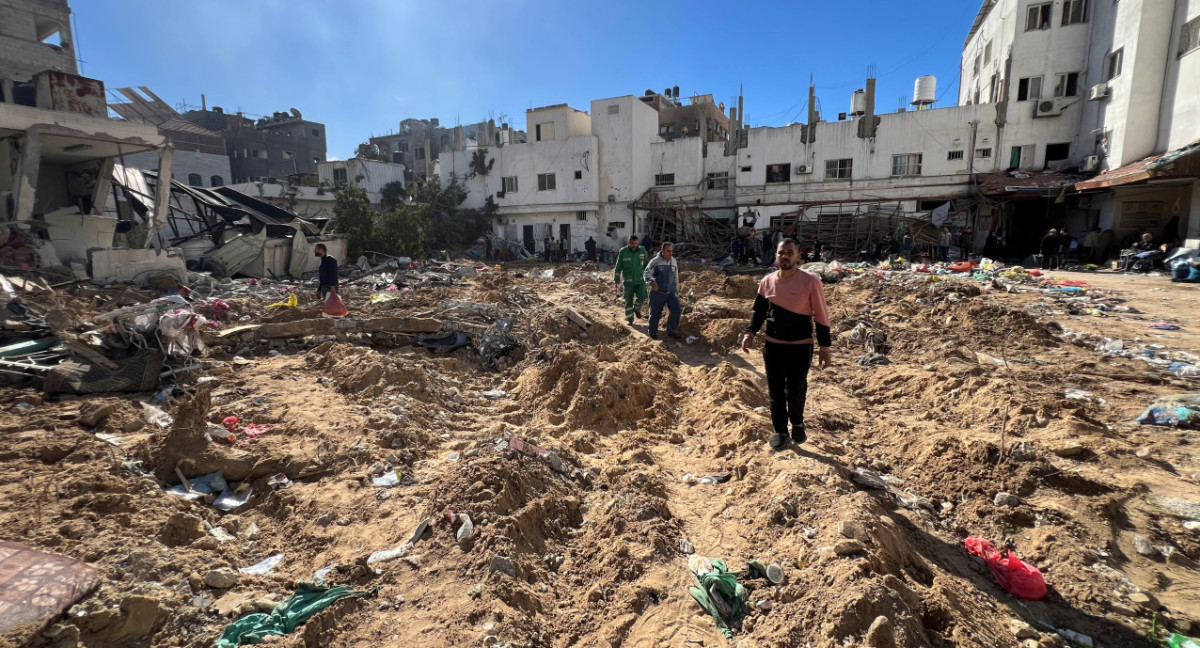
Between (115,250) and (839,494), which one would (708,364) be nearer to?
(839,494)

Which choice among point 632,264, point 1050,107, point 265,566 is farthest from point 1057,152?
point 265,566

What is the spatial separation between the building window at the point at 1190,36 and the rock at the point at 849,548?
65.2 feet

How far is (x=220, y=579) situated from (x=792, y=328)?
370 cm

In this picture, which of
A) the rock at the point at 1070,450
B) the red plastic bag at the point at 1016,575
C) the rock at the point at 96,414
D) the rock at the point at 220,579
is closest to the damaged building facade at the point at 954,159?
the rock at the point at 1070,450

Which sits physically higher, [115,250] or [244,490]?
[115,250]

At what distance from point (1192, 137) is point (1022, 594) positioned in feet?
61.4

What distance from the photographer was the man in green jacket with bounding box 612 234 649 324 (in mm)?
8758

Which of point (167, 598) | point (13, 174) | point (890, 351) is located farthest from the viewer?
point (13, 174)

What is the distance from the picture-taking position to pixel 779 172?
24.0 m

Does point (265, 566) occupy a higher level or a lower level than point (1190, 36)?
lower

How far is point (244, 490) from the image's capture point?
3822mm

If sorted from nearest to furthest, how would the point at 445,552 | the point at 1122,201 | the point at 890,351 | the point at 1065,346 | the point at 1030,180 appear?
1. the point at 445,552
2. the point at 1065,346
3. the point at 890,351
4. the point at 1122,201
5. the point at 1030,180

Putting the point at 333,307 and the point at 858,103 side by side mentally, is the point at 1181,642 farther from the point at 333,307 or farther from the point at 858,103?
the point at 858,103

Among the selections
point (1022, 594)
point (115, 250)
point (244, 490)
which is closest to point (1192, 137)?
point (1022, 594)
